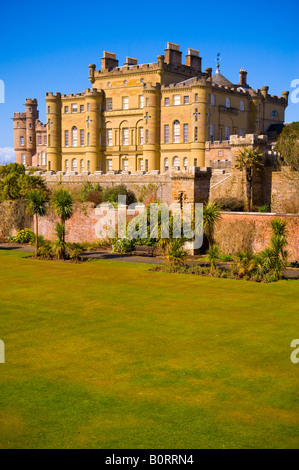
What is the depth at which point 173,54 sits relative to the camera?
58406 millimetres

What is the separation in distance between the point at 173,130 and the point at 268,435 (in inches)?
1876

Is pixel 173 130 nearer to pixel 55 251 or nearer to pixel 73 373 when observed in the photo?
pixel 55 251

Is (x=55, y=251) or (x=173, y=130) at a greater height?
(x=173, y=130)

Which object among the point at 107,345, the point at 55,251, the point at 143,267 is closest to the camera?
the point at 107,345

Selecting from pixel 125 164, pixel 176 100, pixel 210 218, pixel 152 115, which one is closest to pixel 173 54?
pixel 176 100

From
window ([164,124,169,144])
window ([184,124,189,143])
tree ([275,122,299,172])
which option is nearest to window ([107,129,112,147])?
window ([164,124,169,144])

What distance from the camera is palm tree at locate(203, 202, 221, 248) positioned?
3161 centimetres

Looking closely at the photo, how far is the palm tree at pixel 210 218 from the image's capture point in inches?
1244

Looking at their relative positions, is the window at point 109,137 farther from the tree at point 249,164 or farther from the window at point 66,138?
the tree at point 249,164

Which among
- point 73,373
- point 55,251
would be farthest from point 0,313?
point 55,251

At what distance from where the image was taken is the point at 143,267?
90.8 ft

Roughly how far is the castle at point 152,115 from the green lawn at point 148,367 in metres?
34.2

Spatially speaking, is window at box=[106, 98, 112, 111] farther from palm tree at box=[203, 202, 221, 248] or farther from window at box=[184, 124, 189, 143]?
palm tree at box=[203, 202, 221, 248]

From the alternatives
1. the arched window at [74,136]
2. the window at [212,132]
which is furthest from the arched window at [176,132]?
the arched window at [74,136]
